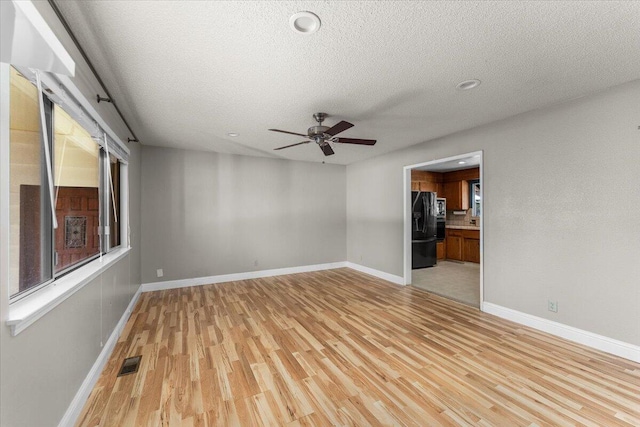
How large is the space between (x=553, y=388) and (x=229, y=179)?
512 centimetres

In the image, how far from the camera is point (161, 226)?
4.52 meters

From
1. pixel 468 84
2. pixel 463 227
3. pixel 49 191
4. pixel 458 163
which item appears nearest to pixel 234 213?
pixel 49 191

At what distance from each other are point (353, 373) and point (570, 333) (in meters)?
2.40

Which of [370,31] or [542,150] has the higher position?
[370,31]

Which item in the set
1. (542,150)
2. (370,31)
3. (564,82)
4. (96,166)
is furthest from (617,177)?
(96,166)

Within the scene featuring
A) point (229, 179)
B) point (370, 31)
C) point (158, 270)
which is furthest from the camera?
point (229, 179)

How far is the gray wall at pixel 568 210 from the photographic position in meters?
2.38

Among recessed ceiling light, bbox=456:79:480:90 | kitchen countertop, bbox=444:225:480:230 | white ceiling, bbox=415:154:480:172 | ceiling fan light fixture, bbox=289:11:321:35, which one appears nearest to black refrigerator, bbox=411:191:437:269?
white ceiling, bbox=415:154:480:172

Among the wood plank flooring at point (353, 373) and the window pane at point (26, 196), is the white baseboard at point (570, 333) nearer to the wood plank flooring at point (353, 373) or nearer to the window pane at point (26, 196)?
the wood plank flooring at point (353, 373)

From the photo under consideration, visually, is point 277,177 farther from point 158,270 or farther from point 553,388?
point 553,388

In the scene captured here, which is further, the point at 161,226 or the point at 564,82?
the point at 161,226

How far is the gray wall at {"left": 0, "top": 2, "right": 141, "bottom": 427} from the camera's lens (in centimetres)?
109

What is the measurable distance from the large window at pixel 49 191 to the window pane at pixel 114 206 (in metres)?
0.38

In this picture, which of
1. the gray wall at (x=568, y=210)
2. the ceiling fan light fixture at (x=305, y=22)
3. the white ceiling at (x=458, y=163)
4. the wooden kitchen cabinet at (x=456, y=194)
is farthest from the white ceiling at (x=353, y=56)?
the wooden kitchen cabinet at (x=456, y=194)
